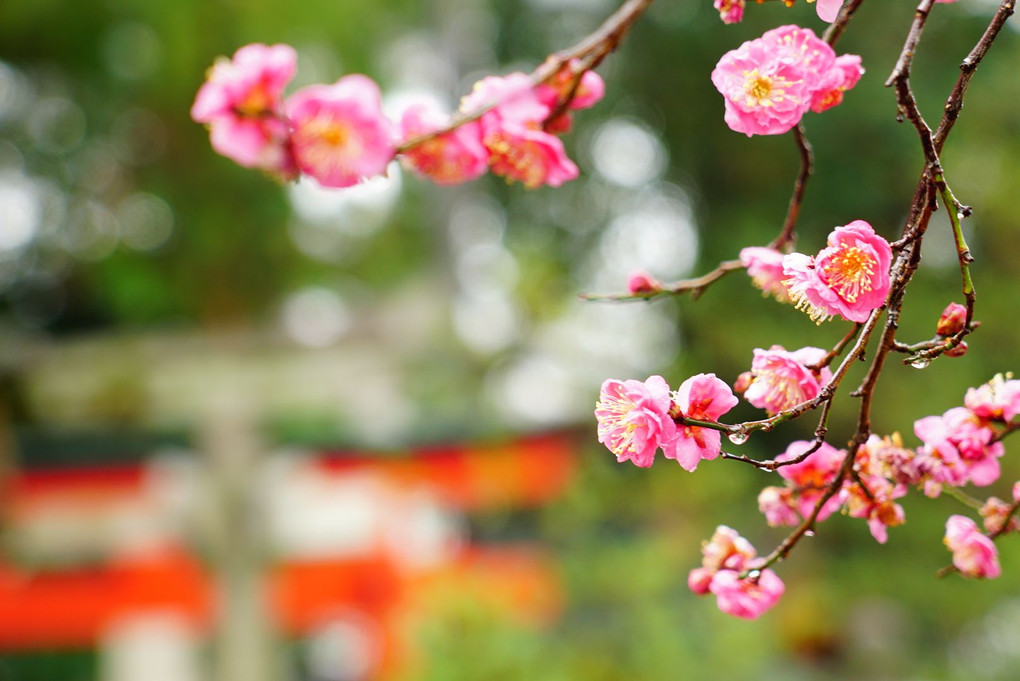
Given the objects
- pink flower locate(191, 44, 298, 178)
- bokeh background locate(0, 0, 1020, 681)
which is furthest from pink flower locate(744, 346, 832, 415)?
bokeh background locate(0, 0, 1020, 681)

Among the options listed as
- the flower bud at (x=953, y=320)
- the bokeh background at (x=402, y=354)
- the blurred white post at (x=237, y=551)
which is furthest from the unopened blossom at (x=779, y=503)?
the blurred white post at (x=237, y=551)

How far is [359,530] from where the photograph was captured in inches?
116

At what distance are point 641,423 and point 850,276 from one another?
8 cm

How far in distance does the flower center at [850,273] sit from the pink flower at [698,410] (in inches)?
1.9

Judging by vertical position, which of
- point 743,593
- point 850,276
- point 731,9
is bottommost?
point 743,593

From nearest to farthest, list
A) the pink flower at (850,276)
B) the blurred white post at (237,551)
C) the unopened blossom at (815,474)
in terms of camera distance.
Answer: the pink flower at (850,276), the unopened blossom at (815,474), the blurred white post at (237,551)

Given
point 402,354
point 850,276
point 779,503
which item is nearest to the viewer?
point 850,276

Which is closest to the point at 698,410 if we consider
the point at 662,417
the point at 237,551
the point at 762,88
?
the point at 662,417

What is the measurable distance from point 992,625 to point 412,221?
2.21 meters

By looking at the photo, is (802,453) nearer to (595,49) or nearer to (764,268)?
(764,268)

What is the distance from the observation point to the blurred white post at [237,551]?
2477 millimetres

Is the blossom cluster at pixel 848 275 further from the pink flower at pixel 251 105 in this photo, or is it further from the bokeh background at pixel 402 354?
the bokeh background at pixel 402 354

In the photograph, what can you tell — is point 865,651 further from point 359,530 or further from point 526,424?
point 359,530

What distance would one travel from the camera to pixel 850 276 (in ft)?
0.94
